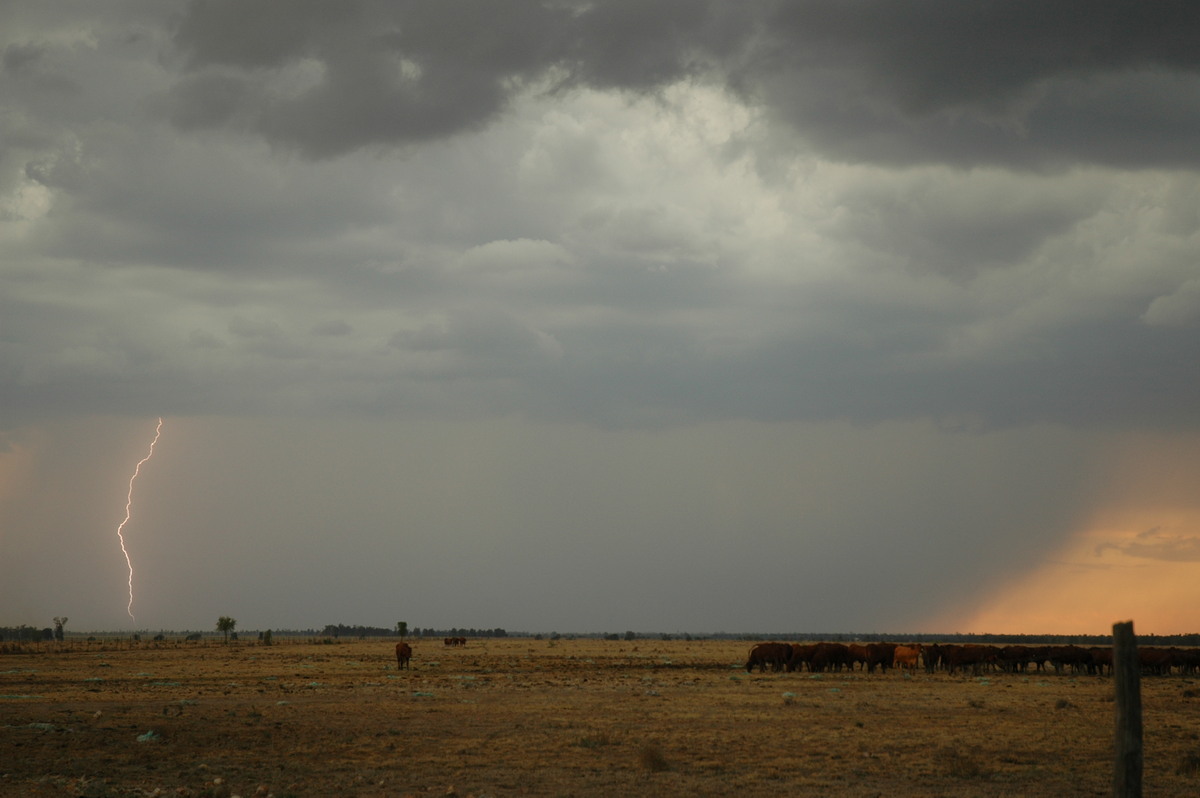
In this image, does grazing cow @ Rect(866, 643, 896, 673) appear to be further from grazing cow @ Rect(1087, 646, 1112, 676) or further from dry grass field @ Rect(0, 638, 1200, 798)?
dry grass field @ Rect(0, 638, 1200, 798)

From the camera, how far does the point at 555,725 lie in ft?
94.7

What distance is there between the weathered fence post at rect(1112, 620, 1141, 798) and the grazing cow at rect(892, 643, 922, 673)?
5206 cm

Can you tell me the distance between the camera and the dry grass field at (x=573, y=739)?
1973 centimetres

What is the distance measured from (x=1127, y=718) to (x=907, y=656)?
53436 mm

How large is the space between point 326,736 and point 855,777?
14.0 m

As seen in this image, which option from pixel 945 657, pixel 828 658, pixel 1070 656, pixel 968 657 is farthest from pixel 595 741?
pixel 1070 656

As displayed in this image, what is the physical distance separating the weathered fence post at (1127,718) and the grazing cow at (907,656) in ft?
171

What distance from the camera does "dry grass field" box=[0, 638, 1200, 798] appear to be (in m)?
19.7

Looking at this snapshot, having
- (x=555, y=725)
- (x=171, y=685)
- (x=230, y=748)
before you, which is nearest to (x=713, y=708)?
(x=555, y=725)

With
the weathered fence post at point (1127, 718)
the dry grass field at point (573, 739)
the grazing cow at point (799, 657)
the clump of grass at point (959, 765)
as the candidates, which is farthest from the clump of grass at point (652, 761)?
the grazing cow at point (799, 657)

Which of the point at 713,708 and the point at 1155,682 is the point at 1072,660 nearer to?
the point at 1155,682

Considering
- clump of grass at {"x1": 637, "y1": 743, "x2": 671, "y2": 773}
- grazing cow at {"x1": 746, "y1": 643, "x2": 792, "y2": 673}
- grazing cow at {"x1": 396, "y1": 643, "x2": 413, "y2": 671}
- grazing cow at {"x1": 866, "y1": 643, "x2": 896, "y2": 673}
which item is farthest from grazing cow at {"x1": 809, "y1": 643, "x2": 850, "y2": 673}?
clump of grass at {"x1": 637, "y1": 743, "x2": 671, "y2": 773}

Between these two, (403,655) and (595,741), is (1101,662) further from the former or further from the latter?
(595,741)

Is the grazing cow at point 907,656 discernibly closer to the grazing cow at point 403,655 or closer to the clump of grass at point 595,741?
the grazing cow at point 403,655
